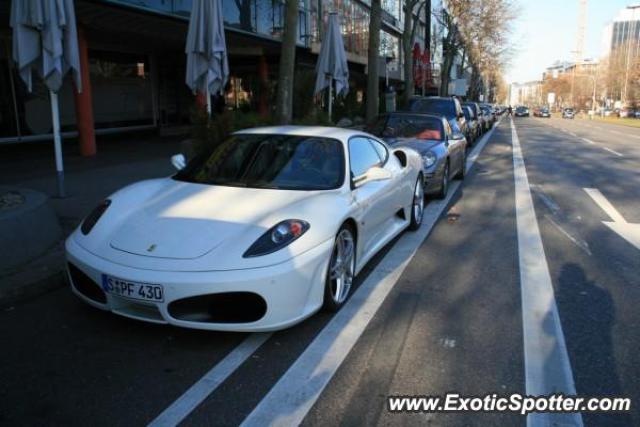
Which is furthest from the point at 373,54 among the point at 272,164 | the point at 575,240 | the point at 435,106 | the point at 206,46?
the point at 272,164

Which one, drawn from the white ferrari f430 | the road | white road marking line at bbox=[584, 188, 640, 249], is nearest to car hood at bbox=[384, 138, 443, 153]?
white road marking line at bbox=[584, 188, 640, 249]

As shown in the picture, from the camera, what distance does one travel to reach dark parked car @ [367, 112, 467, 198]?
351 inches

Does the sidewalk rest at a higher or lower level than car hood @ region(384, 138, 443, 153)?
lower

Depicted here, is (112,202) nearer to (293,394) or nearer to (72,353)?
(72,353)

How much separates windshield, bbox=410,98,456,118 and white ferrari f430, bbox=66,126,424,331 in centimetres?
1110

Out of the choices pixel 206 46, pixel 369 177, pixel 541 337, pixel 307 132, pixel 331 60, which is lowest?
pixel 541 337

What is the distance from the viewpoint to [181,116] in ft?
78.6

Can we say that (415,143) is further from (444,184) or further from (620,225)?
(620,225)

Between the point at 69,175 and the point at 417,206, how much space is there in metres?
6.54

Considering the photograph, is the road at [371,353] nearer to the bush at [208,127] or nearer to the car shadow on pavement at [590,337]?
the car shadow on pavement at [590,337]

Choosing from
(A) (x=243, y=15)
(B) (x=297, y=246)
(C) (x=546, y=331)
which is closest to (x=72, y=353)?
(B) (x=297, y=246)

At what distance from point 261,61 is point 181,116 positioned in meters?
4.14

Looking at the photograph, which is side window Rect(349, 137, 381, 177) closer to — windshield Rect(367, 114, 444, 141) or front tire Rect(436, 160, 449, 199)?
front tire Rect(436, 160, 449, 199)

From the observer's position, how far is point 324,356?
3.63 m
